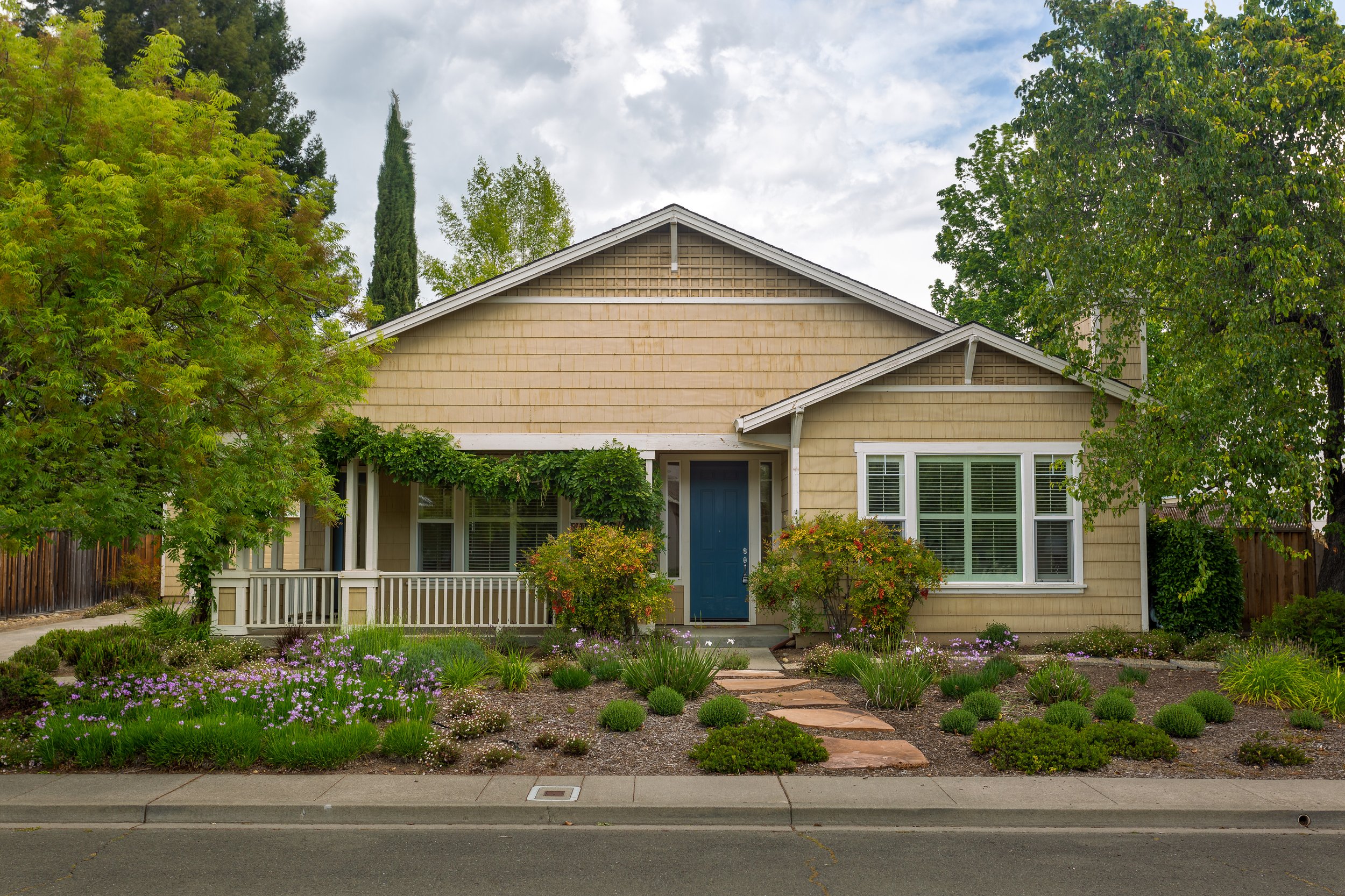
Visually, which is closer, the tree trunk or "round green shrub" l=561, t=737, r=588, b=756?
"round green shrub" l=561, t=737, r=588, b=756

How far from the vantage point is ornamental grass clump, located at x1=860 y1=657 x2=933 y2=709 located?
29.1 ft

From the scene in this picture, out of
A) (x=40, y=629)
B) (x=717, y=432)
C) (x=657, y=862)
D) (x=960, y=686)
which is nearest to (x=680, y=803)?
(x=657, y=862)

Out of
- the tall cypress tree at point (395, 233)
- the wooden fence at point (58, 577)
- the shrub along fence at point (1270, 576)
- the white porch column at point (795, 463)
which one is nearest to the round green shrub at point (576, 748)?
the white porch column at point (795, 463)

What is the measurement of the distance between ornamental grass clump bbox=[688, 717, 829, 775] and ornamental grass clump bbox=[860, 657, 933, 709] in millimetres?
1635

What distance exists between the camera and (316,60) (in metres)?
27.1

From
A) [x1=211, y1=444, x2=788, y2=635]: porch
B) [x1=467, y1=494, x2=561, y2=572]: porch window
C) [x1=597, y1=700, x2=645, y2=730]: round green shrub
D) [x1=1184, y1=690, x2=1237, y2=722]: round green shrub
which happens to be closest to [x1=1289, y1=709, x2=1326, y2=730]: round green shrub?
[x1=1184, y1=690, x2=1237, y2=722]: round green shrub

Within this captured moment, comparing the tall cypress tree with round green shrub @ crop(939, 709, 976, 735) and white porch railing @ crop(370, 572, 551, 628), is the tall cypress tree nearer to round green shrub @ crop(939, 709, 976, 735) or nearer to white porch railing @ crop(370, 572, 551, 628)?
white porch railing @ crop(370, 572, 551, 628)

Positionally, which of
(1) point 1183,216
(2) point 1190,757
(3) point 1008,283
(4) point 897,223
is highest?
(4) point 897,223

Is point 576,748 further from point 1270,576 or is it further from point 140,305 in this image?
point 1270,576

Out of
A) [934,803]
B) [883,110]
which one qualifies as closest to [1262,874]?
[934,803]

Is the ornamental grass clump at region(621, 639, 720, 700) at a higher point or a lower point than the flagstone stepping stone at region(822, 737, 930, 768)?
higher

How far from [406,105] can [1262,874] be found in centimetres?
3027

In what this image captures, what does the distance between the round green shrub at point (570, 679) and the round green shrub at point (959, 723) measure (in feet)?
11.7

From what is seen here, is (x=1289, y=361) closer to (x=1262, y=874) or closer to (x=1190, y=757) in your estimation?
(x=1190, y=757)
